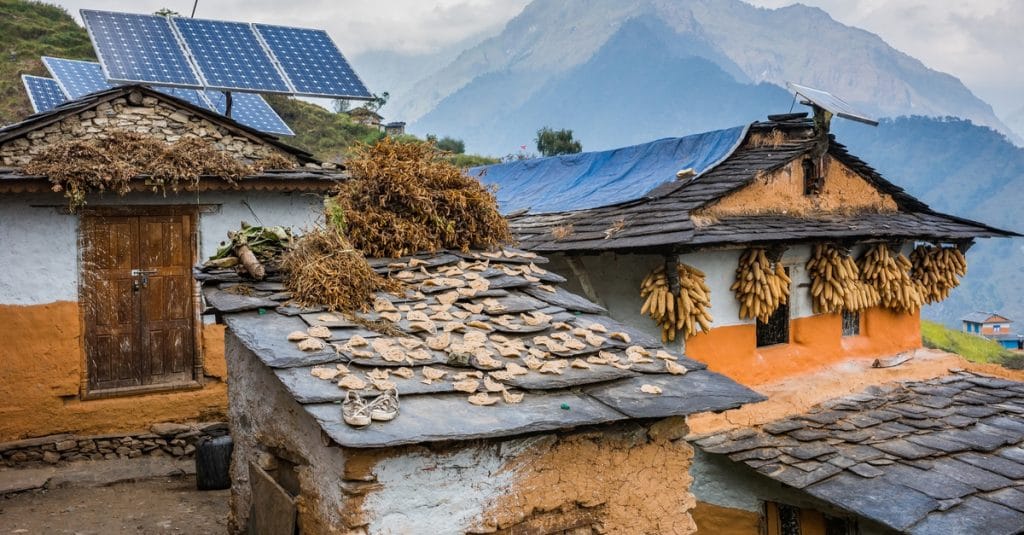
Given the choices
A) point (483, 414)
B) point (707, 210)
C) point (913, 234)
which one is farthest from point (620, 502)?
point (913, 234)

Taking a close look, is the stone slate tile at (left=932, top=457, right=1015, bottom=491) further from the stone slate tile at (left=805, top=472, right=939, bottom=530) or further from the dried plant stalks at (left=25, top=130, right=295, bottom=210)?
the dried plant stalks at (left=25, top=130, right=295, bottom=210)

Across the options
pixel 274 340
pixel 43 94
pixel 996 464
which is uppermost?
pixel 43 94

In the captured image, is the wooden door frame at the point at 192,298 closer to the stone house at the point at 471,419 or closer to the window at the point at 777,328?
the stone house at the point at 471,419

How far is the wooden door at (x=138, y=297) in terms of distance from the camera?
362 inches

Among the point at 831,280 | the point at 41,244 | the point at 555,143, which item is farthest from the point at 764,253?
the point at 555,143

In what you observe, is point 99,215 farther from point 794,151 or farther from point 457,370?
point 794,151

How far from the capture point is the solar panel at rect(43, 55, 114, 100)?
40.8ft

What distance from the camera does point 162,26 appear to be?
39.1 ft

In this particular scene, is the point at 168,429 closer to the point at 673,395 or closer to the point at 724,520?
the point at 724,520

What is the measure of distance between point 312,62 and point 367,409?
32.3ft

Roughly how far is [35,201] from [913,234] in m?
11.0

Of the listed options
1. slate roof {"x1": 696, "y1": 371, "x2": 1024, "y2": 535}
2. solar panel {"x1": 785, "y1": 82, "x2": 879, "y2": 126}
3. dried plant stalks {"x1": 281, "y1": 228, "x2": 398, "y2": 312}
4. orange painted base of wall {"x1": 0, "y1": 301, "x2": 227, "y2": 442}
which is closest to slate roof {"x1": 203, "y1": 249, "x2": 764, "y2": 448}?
dried plant stalks {"x1": 281, "y1": 228, "x2": 398, "y2": 312}

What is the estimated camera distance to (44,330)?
8.91m

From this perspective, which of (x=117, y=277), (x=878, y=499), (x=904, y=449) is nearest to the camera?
(x=878, y=499)
